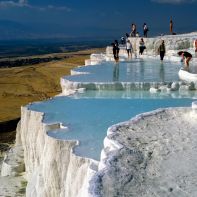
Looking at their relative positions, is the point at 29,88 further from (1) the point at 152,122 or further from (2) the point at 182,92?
(1) the point at 152,122

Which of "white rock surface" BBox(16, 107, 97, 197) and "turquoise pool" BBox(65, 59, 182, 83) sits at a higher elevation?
"turquoise pool" BBox(65, 59, 182, 83)

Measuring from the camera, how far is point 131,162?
19.2 feet

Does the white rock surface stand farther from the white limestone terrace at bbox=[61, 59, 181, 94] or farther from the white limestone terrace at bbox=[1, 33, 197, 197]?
the white limestone terrace at bbox=[61, 59, 181, 94]

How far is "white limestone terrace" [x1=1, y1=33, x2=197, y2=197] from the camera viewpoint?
518 cm

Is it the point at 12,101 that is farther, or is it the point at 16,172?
the point at 12,101

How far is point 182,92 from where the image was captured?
11961 millimetres

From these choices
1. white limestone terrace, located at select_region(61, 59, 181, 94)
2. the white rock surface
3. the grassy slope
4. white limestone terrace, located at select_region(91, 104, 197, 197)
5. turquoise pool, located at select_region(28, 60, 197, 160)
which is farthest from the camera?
the grassy slope

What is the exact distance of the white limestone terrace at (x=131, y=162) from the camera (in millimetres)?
5180

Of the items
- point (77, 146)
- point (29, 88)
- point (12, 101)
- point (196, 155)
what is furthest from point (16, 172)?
point (29, 88)

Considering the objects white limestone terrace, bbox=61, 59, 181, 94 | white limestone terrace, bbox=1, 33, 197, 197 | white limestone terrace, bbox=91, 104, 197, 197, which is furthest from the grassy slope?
white limestone terrace, bbox=91, 104, 197, 197

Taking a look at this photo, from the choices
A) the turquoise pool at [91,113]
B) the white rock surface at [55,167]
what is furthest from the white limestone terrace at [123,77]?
the white rock surface at [55,167]

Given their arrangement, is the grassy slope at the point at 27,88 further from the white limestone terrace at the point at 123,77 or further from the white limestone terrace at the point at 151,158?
the white limestone terrace at the point at 151,158

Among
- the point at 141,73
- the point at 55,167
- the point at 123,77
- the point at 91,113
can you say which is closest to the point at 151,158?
the point at 55,167

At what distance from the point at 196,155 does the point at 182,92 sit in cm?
587
